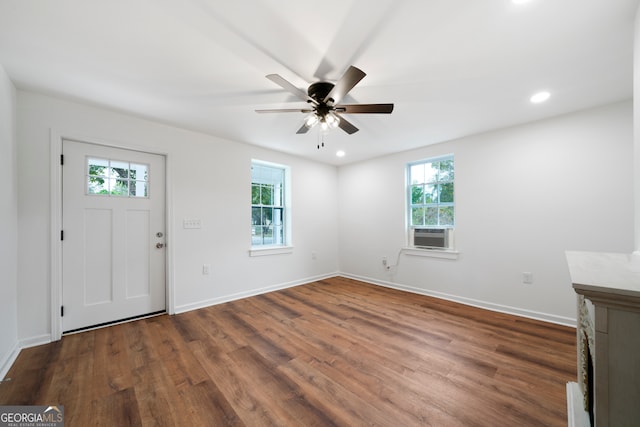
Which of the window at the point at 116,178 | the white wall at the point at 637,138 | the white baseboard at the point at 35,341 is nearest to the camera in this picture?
the white wall at the point at 637,138

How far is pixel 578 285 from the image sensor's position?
2.36 feet

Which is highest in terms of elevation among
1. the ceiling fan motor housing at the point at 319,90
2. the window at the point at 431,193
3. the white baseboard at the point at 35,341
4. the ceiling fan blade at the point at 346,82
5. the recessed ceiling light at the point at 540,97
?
the recessed ceiling light at the point at 540,97

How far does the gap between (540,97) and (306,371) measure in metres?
3.39

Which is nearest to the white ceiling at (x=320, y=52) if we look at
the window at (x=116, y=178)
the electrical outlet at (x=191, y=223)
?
the window at (x=116, y=178)

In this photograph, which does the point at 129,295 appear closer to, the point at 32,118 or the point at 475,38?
the point at 32,118

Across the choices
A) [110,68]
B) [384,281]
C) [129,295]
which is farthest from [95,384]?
[384,281]

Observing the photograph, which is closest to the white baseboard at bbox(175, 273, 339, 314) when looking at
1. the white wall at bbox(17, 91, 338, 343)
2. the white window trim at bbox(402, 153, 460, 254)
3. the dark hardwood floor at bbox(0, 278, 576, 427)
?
the white wall at bbox(17, 91, 338, 343)

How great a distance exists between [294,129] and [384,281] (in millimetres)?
3115

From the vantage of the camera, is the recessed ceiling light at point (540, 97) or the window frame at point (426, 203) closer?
the recessed ceiling light at point (540, 97)

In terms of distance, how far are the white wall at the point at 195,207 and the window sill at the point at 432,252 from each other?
1697 millimetres

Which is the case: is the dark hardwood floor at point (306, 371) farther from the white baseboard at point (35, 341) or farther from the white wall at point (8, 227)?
the white wall at point (8, 227)

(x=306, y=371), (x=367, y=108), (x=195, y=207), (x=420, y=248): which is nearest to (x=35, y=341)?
(x=195, y=207)

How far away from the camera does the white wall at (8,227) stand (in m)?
1.91

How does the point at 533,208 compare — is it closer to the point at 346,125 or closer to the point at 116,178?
the point at 346,125
